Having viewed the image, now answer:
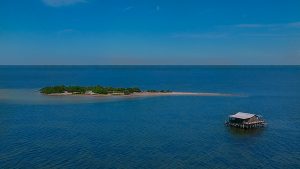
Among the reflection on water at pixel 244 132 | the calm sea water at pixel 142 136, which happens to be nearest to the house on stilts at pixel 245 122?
the reflection on water at pixel 244 132

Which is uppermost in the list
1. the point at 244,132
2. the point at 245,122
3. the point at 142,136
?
the point at 245,122

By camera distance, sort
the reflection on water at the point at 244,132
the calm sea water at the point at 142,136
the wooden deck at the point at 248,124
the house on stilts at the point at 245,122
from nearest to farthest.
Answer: the calm sea water at the point at 142,136 < the reflection on water at the point at 244,132 < the wooden deck at the point at 248,124 < the house on stilts at the point at 245,122

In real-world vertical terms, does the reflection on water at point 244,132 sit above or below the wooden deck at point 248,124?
below

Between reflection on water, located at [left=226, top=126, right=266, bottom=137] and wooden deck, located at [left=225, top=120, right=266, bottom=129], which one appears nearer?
reflection on water, located at [left=226, top=126, right=266, bottom=137]

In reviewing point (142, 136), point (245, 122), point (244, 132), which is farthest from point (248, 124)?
point (142, 136)

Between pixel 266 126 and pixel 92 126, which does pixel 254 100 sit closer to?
pixel 266 126

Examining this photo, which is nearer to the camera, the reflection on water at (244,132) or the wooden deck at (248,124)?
the reflection on water at (244,132)

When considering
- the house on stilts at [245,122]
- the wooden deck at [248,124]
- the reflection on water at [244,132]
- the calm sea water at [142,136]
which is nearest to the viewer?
the calm sea water at [142,136]

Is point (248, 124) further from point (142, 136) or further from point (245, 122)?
point (142, 136)

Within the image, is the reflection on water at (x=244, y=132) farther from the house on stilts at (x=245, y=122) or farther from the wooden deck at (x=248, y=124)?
the house on stilts at (x=245, y=122)

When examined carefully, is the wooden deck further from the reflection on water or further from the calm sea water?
the calm sea water

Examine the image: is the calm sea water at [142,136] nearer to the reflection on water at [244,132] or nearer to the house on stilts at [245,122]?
the reflection on water at [244,132]

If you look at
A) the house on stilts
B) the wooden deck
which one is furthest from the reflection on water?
the house on stilts
